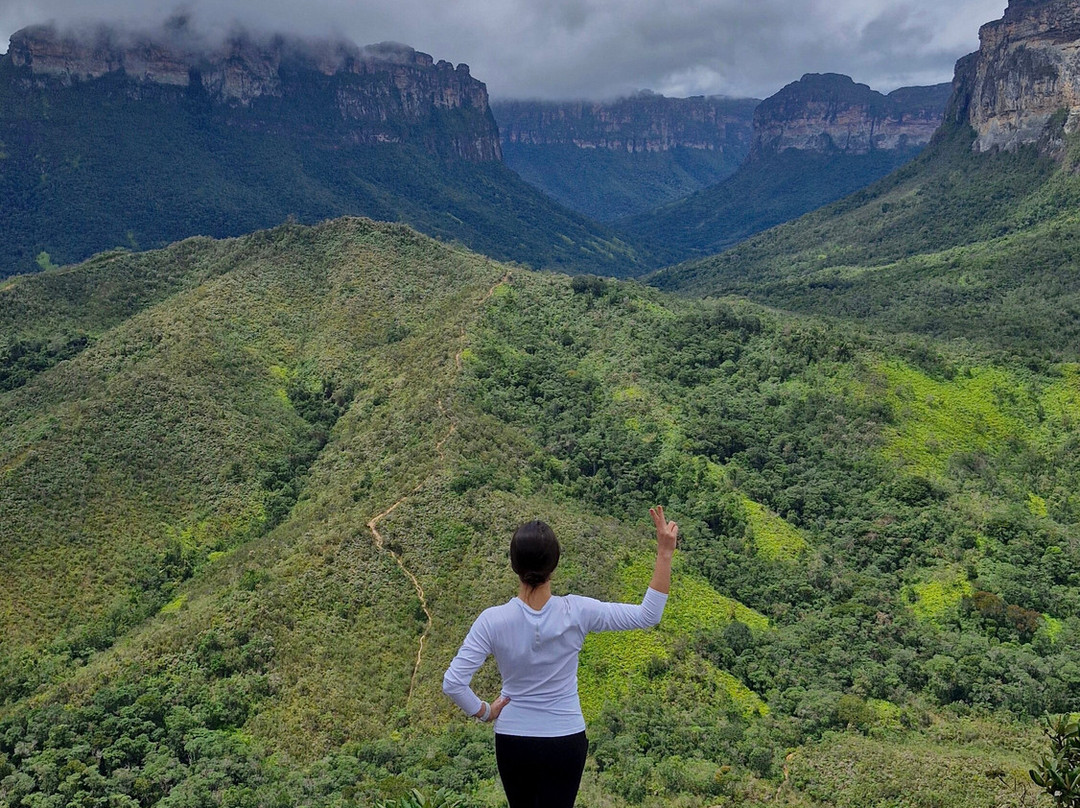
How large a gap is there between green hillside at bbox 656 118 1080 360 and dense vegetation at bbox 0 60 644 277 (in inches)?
1785

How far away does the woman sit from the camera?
5.83 meters

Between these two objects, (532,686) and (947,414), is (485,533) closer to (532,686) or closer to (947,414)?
(947,414)

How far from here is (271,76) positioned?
592 feet

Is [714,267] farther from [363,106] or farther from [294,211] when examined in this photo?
[363,106]

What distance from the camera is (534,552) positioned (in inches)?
223

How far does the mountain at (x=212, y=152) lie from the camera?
144375 mm

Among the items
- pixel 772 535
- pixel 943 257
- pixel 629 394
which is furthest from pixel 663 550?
pixel 943 257

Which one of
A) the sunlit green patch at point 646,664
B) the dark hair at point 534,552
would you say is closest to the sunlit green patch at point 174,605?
the sunlit green patch at point 646,664

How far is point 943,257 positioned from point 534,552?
107624 millimetres

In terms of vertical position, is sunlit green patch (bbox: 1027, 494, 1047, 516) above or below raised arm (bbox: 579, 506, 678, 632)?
below

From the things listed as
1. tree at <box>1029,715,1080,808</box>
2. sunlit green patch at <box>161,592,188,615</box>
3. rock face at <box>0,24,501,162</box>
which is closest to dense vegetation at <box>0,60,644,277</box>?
rock face at <box>0,24,501,162</box>

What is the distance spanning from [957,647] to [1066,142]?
98291mm

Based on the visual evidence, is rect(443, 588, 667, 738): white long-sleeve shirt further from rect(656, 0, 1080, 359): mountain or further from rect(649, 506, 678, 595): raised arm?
rect(656, 0, 1080, 359): mountain

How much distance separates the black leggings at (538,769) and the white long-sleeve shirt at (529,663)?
6 centimetres
